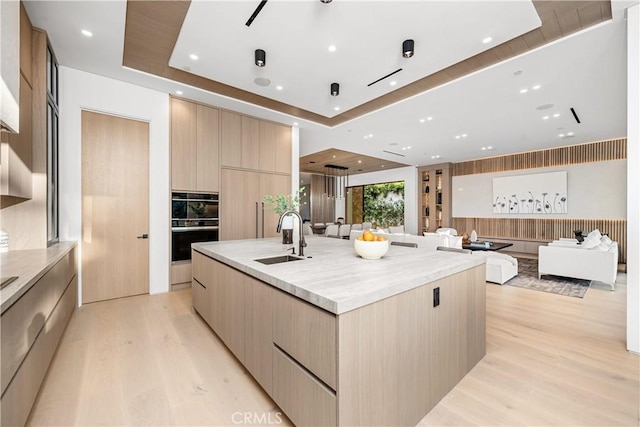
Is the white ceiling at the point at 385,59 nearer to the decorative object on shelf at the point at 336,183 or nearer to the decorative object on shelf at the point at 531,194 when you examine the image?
the decorative object on shelf at the point at 531,194

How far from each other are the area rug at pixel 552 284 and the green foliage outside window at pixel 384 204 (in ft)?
21.4

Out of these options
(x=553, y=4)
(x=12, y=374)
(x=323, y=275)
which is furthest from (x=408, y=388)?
(x=553, y=4)

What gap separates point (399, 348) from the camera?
1.37 m

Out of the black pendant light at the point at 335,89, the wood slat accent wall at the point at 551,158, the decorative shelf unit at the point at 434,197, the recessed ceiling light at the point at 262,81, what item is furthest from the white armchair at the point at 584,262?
the recessed ceiling light at the point at 262,81

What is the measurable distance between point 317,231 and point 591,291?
8.57 meters

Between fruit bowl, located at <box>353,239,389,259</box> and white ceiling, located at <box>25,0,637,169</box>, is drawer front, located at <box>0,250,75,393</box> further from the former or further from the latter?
white ceiling, located at <box>25,0,637,169</box>

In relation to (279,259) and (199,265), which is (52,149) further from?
(279,259)

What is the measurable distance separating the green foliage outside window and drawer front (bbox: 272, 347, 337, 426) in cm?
1080

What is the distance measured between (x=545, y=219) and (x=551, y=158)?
1773mm

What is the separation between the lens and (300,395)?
133 cm

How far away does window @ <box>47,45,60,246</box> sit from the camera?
2.98 m

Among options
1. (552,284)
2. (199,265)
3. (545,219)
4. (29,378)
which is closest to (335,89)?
(199,265)

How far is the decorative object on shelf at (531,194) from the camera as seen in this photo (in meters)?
7.63

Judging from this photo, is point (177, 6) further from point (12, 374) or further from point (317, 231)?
point (317, 231)
